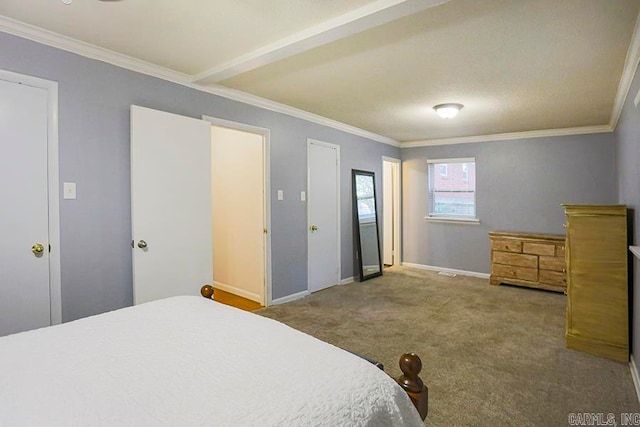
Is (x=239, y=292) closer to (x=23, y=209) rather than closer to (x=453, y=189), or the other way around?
(x=23, y=209)

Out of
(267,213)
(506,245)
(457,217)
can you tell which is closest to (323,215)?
(267,213)

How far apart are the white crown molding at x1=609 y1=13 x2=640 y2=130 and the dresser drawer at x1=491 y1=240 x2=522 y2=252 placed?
2.01m

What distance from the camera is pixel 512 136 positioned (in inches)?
220

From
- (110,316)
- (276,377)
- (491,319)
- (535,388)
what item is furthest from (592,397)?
(110,316)

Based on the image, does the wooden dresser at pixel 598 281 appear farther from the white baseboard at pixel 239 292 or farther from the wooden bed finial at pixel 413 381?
the white baseboard at pixel 239 292

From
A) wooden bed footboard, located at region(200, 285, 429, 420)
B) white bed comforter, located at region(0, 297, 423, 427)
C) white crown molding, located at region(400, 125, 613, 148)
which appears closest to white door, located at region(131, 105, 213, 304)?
white bed comforter, located at region(0, 297, 423, 427)

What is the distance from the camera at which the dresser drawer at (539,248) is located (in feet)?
16.0

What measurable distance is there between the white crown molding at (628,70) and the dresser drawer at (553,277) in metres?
2.11

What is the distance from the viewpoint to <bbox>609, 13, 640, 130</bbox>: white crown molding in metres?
2.28

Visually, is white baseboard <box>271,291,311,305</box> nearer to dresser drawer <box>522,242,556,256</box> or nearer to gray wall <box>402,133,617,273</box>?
gray wall <box>402,133,617,273</box>

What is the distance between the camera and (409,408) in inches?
44.3

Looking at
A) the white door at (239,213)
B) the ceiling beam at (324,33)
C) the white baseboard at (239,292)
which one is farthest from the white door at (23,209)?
the white baseboard at (239,292)

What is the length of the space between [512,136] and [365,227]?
2756mm

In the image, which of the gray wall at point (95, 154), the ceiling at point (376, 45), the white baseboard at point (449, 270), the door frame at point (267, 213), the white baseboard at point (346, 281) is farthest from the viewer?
the white baseboard at point (449, 270)
